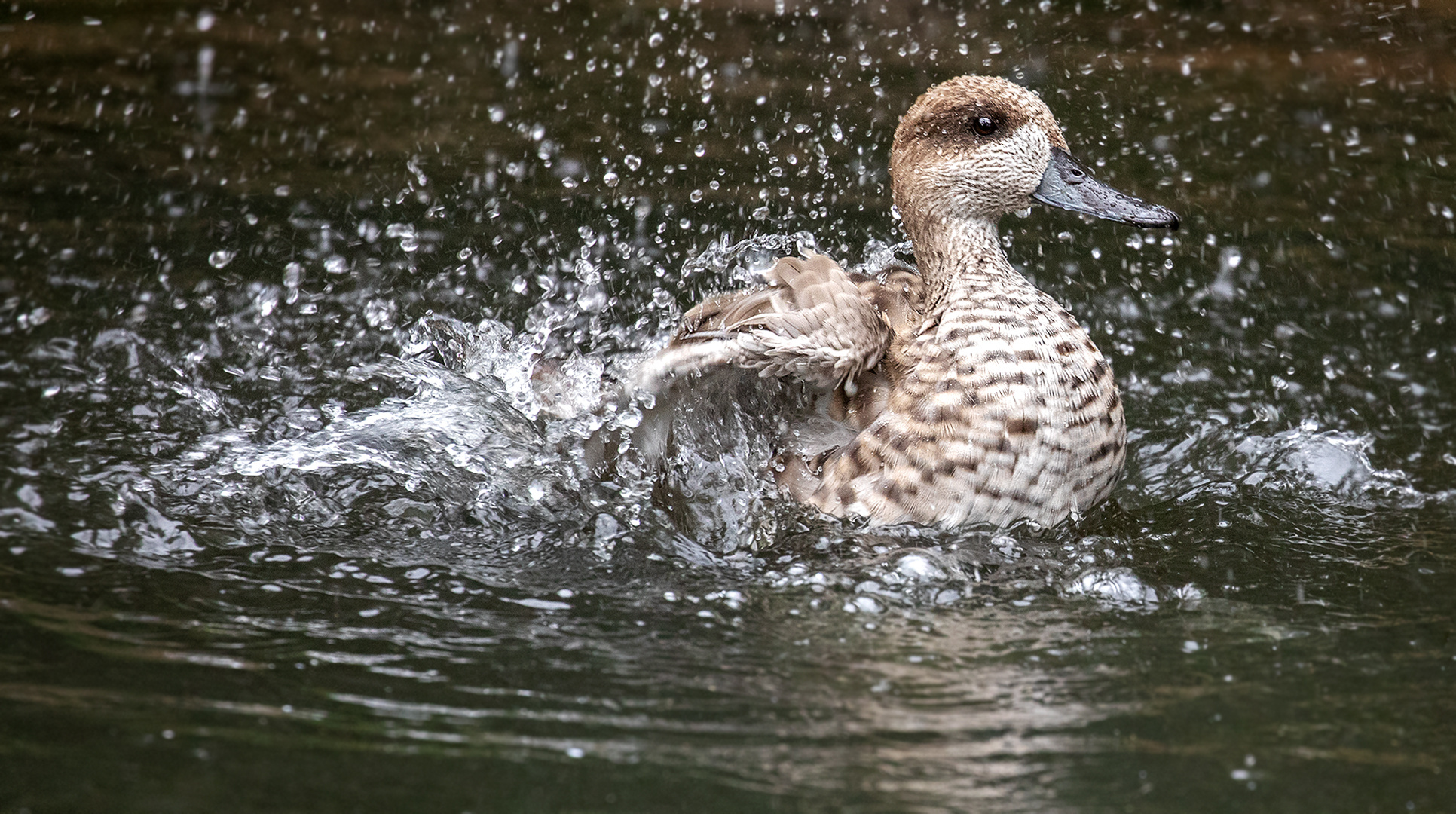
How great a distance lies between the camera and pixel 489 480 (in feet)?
13.9

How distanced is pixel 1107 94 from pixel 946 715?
16.6ft

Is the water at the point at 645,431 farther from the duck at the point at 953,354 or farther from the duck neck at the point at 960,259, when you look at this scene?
the duck neck at the point at 960,259

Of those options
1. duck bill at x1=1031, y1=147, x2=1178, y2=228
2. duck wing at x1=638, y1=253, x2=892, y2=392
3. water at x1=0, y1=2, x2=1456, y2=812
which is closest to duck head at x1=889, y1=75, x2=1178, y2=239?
duck bill at x1=1031, y1=147, x2=1178, y2=228

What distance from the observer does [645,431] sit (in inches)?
158

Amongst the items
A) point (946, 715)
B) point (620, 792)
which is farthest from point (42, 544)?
point (946, 715)

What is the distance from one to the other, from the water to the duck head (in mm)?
876

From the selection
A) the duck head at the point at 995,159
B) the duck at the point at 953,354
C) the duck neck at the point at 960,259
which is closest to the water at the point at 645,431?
the duck at the point at 953,354

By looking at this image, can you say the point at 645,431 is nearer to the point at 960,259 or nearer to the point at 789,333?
the point at 789,333

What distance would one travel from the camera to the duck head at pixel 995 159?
4.10 m

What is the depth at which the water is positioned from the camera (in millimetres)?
2758

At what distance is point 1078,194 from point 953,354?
67cm

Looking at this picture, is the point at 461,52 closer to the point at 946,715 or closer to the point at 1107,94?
the point at 1107,94

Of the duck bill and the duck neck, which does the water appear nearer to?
the duck neck

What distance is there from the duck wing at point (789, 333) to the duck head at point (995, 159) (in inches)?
17.0
